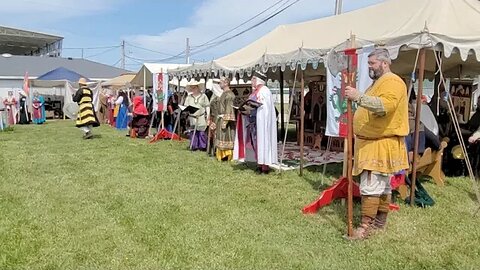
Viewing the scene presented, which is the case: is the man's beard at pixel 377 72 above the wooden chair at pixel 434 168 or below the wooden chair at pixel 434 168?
above

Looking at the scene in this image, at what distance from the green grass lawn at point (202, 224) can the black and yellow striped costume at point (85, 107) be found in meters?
4.38

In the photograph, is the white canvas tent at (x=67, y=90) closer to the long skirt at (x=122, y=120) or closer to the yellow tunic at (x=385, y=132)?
→ the long skirt at (x=122, y=120)

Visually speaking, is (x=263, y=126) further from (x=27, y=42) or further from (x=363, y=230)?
(x=27, y=42)

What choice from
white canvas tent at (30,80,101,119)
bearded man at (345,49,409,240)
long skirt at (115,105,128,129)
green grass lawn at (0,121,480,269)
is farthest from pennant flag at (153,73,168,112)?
white canvas tent at (30,80,101,119)

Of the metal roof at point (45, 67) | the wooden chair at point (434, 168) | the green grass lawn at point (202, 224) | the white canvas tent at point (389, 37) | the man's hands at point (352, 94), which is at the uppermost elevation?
the metal roof at point (45, 67)

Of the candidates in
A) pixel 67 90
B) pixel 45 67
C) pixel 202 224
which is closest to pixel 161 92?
pixel 202 224

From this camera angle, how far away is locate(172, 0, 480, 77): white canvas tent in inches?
207

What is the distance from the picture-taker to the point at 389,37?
18.3ft

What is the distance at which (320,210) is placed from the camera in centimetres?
494

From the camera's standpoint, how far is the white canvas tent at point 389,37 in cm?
526

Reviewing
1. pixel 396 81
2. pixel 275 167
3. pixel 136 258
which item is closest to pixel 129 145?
pixel 275 167

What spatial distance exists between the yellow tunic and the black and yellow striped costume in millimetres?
9106

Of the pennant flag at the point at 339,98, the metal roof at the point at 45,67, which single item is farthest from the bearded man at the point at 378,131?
the metal roof at the point at 45,67

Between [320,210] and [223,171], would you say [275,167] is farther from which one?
[320,210]
